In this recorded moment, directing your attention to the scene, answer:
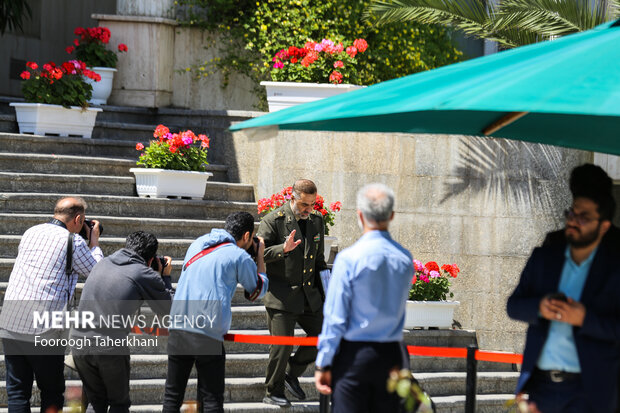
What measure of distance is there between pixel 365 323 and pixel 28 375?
2.96 m

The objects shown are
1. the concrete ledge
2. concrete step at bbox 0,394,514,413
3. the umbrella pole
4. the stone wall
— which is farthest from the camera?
the concrete ledge

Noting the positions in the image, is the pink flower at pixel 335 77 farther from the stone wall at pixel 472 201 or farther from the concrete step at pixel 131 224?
the concrete step at pixel 131 224

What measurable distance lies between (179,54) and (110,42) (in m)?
0.89

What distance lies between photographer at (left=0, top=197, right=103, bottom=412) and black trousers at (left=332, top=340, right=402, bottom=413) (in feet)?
8.11

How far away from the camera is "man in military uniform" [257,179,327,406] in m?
8.02

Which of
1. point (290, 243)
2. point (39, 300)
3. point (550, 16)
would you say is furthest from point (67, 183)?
point (550, 16)

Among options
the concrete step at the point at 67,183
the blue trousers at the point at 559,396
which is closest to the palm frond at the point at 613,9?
the concrete step at the point at 67,183

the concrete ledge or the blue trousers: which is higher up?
the concrete ledge

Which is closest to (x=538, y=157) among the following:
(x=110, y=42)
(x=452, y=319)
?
(x=452, y=319)

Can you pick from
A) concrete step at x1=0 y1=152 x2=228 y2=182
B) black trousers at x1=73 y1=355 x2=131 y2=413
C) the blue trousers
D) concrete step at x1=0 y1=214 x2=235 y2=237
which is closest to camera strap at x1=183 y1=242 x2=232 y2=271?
black trousers at x1=73 y1=355 x2=131 y2=413

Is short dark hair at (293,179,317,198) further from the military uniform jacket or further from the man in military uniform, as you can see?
the military uniform jacket

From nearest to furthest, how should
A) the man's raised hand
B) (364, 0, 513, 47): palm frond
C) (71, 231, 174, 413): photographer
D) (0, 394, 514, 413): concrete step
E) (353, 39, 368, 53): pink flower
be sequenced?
(71, 231, 174, 413): photographer, the man's raised hand, (0, 394, 514, 413): concrete step, (364, 0, 513, 47): palm frond, (353, 39, 368, 53): pink flower

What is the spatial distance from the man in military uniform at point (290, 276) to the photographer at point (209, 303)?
126 cm

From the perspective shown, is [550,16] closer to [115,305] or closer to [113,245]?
[113,245]
